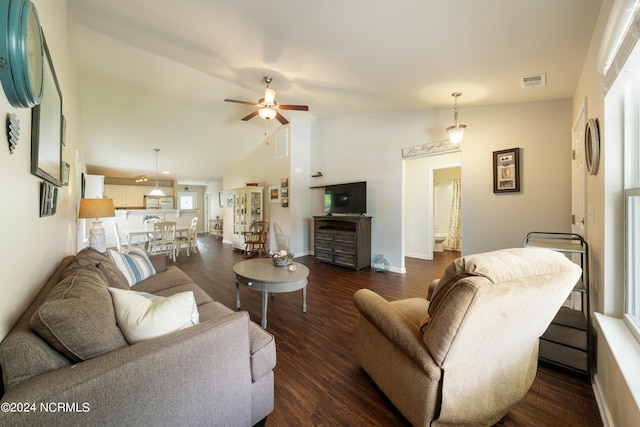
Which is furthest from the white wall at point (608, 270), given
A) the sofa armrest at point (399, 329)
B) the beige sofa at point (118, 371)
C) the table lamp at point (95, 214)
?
the table lamp at point (95, 214)

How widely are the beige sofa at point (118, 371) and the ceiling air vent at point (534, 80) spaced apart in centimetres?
324

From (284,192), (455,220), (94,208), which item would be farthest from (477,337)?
(455,220)

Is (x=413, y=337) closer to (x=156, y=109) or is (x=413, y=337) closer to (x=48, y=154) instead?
(x=48, y=154)

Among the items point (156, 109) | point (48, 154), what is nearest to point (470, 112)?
point (48, 154)

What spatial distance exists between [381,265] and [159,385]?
3872 mm

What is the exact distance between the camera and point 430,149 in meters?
3.80

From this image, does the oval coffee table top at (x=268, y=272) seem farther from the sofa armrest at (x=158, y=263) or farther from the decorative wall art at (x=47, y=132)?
the decorative wall art at (x=47, y=132)

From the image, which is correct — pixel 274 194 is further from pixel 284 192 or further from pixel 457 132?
pixel 457 132

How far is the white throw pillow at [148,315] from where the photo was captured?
3.24ft

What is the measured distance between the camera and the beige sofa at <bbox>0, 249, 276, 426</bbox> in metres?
0.71

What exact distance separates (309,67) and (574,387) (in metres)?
3.60

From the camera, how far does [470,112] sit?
3.34m

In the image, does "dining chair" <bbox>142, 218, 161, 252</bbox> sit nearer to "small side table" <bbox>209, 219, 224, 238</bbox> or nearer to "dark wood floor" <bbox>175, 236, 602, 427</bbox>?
"small side table" <bbox>209, 219, 224, 238</bbox>

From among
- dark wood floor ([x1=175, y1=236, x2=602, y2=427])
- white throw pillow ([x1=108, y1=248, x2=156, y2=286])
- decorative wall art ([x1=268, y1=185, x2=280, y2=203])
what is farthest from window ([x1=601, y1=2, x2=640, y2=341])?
decorative wall art ([x1=268, y1=185, x2=280, y2=203])
